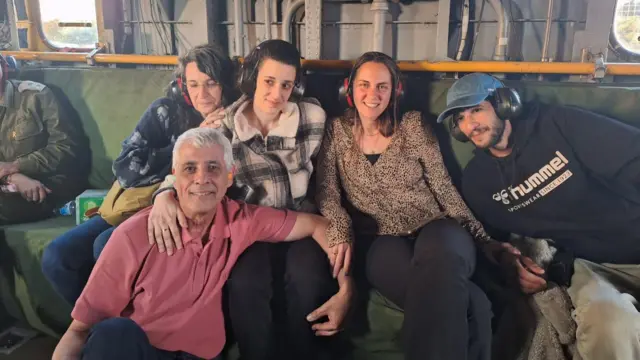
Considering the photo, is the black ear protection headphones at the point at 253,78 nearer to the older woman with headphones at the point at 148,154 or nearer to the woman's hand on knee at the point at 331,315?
the older woman with headphones at the point at 148,154

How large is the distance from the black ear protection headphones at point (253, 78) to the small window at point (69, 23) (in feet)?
6.42

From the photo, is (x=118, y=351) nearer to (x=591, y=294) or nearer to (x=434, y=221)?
(x=434, y=221)

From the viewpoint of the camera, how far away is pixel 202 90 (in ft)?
6.89

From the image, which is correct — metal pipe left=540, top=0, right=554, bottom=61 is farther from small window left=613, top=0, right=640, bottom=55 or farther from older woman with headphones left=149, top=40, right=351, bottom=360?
older woman with headphones left=149, top=40, right=351, bottom=360

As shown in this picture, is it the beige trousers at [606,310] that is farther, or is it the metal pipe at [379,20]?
the metal pipe at [379,20]

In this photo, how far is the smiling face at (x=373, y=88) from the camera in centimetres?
187

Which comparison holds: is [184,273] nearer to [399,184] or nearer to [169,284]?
[169,284]

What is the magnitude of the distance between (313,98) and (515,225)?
97cm

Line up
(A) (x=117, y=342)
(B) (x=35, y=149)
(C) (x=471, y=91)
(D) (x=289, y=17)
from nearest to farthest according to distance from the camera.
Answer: (A) (x=117, y=342) < (C) (x=471, y=91) < (B) (x=35, y=149) < (D) (x=289, y=17)

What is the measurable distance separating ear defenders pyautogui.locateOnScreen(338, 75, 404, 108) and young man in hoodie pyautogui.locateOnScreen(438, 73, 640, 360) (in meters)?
0.19

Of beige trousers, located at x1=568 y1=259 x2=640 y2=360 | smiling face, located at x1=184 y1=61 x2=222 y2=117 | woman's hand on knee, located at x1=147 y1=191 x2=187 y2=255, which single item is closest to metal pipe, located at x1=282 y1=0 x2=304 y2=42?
smiling face, located at x1=184 y1=61 x2=222 y2=117

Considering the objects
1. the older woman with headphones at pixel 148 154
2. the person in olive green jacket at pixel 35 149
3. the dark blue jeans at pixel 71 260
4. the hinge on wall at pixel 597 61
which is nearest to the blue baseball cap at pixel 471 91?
the hinge on wall at pixel 597 61

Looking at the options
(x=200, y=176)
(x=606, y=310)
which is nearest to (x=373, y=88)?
(x=200, y=176)

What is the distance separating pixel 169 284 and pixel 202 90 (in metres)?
0.88
